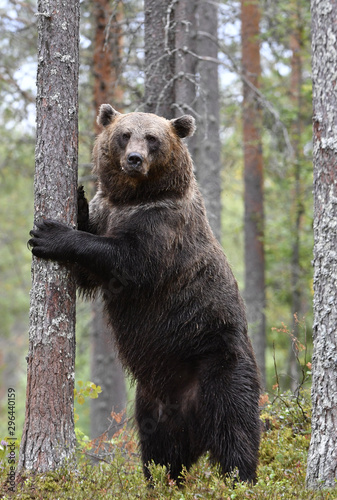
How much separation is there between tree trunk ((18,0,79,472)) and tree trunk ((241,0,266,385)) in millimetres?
10062

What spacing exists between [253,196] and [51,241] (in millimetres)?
11091

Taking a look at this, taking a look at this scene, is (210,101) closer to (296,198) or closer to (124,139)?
(296,198)

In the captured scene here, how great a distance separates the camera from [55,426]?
487cm

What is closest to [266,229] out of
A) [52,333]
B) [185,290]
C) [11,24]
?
[11,24]

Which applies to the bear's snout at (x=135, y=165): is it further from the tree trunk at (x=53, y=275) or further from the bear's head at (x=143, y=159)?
the tree trunk at (x=53, y=275)

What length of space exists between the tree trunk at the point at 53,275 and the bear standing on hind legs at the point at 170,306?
42 centimetres

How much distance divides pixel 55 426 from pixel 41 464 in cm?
30

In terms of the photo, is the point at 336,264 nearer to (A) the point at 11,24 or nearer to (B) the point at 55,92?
(B) the point at 55,92

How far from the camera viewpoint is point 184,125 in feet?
19.6

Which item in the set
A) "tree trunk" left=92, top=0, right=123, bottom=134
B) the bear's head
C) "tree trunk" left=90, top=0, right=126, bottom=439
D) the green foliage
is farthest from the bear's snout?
"tree trunk" left=92, top=0, right=123, bottom=134

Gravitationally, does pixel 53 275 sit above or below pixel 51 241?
below

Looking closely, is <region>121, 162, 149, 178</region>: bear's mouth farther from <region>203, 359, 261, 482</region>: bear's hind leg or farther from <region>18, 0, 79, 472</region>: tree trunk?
<region>203, 359, 261, 482</region>: bear's hind leg

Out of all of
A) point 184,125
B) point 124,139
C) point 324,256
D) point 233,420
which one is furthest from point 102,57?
point 233,420

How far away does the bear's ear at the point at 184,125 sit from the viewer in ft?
19.5
